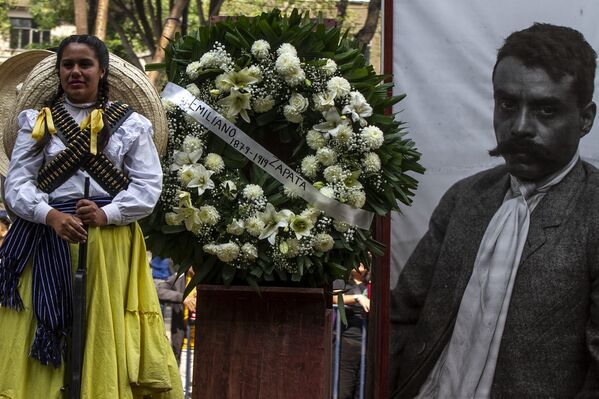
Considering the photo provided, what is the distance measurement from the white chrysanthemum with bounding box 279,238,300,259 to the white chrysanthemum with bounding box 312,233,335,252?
89mm

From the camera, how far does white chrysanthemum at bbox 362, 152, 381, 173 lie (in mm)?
5559

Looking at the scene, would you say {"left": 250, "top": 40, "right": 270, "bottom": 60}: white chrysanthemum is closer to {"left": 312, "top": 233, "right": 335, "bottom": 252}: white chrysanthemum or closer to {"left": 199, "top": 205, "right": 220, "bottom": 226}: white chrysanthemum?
{"left": 199, "top": 205, "right": 220, "bottom": 226}: white chrysanthemum

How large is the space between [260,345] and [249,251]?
1.81ft

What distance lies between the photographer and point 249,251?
545 cm

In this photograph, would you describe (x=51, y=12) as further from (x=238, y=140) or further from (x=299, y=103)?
(x=299, y=103)

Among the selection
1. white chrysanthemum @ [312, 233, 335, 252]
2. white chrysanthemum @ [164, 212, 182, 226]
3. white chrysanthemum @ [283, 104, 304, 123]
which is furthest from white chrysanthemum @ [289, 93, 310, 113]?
white chrysanthemum @ [164, 212, 182, 226]

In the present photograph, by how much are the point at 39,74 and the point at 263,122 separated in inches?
47.0

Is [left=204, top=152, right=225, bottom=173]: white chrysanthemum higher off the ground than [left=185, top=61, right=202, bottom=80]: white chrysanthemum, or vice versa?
[left=185, top=61, right=202, bottom=80]: white chrysanthemum

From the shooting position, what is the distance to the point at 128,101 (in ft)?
17.0

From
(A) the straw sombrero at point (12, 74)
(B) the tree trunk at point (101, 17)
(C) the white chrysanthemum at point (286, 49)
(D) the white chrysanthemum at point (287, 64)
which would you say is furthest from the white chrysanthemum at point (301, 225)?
(B) the tree trunk at point (101, 17)

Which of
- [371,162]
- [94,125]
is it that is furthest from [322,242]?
[94,125]

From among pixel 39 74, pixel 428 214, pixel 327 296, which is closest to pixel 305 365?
pixel 327 296

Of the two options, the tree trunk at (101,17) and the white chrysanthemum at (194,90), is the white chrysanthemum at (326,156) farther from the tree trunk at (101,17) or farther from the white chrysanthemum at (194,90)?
the tree trunk at (101,17)

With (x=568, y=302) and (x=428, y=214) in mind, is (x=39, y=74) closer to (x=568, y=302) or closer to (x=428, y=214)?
(x=428, y=214)
